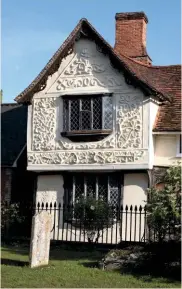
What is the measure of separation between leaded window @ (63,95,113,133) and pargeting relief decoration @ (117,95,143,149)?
441 millimetres

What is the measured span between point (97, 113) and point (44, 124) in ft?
7.64

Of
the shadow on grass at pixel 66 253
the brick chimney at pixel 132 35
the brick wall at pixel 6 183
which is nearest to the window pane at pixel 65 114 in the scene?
the brick wall at pixel 6 183

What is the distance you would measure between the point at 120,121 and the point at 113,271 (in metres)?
8.21

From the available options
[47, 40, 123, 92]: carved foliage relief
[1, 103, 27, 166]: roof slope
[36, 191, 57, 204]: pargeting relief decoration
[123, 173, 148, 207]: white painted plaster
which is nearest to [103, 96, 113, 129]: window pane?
[47, 40, 123, 92]: carved foliage relief

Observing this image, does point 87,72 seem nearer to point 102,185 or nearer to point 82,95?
point 82,95

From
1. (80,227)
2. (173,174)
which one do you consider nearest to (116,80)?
(80,227)

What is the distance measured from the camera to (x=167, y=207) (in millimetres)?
12219

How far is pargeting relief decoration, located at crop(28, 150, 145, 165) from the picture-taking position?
62.9 ft

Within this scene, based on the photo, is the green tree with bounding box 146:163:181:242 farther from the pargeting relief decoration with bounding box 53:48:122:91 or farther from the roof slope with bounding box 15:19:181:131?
the pargeting relief decoration with bounding box 53:48:122:91

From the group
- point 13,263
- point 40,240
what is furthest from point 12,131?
point 40,240

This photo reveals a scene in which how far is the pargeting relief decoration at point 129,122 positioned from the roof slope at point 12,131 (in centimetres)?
575

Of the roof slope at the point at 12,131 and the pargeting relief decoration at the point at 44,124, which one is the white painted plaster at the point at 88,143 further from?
the roof slope at the point at 12,131

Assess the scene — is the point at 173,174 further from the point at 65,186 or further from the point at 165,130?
the point at 65,186

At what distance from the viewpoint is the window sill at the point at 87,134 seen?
19422mm
